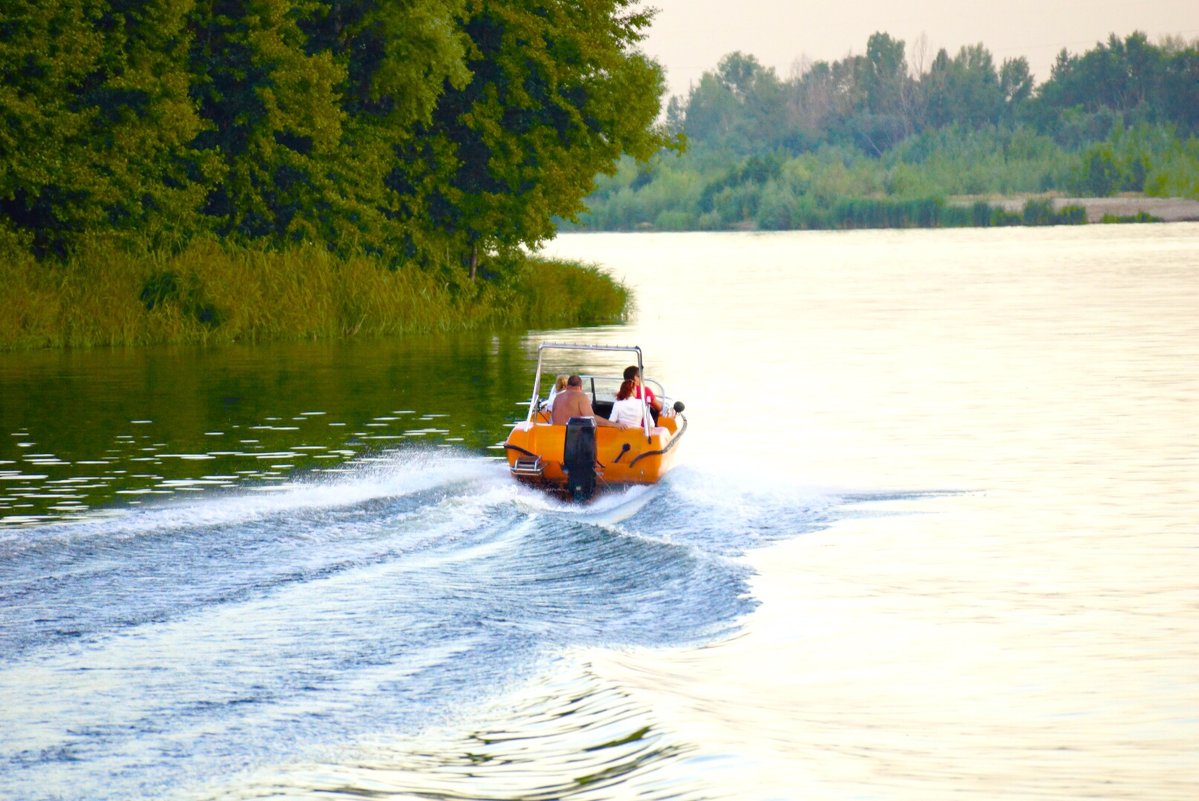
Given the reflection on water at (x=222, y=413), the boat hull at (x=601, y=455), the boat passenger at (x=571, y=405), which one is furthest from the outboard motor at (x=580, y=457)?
the reflection on water at (x=222, y=413)

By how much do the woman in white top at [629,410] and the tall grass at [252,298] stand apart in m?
20.4

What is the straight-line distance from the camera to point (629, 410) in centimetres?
1883

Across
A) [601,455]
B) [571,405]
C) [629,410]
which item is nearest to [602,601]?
[601,455]

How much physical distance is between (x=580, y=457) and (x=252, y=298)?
22921mm

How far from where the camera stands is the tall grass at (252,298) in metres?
36.1

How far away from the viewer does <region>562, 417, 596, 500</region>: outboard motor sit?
57.6ft

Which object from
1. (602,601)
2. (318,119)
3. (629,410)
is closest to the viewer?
(602,601)

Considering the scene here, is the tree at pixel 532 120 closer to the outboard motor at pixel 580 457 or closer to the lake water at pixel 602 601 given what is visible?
the lake water at pixel 602 601

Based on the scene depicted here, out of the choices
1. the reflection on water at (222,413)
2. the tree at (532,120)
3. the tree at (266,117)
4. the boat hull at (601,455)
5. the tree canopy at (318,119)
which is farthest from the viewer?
the tree at (532,120)

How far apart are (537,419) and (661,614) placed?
7.53 metres

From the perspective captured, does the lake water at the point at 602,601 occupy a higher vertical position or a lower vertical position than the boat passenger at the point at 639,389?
lower

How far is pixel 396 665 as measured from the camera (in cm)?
1074

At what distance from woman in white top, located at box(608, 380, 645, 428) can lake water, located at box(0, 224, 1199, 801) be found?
0.81 metres

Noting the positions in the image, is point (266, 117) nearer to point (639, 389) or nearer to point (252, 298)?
point (252, 298)
